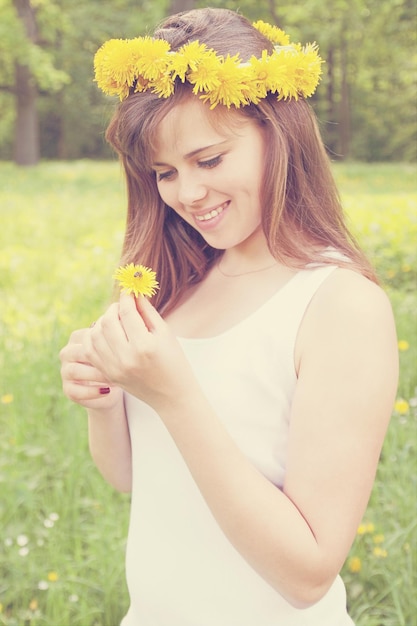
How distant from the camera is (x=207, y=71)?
113cm

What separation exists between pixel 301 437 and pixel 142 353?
0.79 ft

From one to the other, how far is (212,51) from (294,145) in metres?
0.20

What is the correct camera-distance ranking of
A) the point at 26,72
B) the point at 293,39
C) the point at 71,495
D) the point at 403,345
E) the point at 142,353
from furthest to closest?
the point at 26,72 < the point at 293,39 < the point at 403,345 < the point at 71,495 < the point at 142,353

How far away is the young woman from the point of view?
1.00m

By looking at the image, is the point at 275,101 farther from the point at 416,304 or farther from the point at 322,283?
the point at 416,304

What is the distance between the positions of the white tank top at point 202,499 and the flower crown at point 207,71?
0.97 ft

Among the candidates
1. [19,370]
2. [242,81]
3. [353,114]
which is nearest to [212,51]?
[242,81]

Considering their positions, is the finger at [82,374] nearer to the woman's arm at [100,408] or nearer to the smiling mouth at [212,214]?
the woman's arm at [100,408]

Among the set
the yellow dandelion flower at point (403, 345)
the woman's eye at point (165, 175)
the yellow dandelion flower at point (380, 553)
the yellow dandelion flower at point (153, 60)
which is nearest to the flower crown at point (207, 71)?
the yellow dandelion flower at point (153, 60)

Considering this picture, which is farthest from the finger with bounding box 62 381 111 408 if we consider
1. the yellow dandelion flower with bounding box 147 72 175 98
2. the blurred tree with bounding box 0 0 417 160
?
the blurred tree with bounding box 0 0 417 160

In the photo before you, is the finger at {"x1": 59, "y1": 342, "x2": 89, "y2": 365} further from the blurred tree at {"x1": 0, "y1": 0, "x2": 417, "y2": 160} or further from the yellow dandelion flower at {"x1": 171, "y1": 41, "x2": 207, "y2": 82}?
the blurred tree at {"x1": 0, "y1": 0, "x2": 417, "y2": 160}

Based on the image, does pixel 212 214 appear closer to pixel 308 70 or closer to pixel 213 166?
pixel 213 166

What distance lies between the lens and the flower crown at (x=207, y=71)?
3.73 ft

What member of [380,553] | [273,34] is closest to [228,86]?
[273,34]
